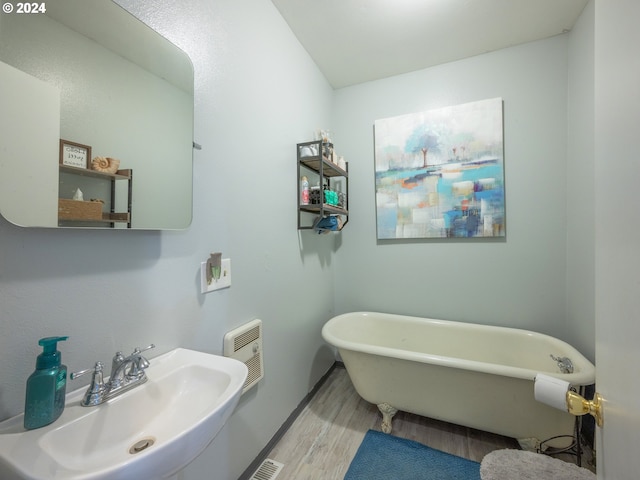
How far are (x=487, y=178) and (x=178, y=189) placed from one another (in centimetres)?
208

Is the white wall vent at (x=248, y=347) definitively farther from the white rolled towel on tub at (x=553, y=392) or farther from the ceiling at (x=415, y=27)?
the ceiling at (x=415, y=27)

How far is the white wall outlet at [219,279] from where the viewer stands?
1.08 meters

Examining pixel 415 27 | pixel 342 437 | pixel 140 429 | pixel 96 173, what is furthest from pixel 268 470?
pixel 415 27

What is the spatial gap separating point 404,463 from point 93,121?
79.7 inches

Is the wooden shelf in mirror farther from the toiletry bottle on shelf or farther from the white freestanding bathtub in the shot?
the white freestanding bathtub

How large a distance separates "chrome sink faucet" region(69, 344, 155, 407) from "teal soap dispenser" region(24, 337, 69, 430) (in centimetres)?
6

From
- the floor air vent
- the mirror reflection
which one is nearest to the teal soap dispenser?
the mirror reflection

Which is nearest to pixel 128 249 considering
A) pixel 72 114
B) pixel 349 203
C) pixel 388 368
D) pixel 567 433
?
pixel 72 114

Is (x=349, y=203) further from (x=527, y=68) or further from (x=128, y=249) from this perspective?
(x=128, y=249)

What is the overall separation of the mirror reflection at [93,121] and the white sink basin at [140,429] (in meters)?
0.48

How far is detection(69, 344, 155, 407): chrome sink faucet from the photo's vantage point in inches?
26.4

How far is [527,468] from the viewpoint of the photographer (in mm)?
1173

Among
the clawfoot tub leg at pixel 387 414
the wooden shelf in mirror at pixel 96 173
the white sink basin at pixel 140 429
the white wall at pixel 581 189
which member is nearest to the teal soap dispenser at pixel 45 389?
the white sink basin at pixel 140 429

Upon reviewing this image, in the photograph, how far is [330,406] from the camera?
1.86m
